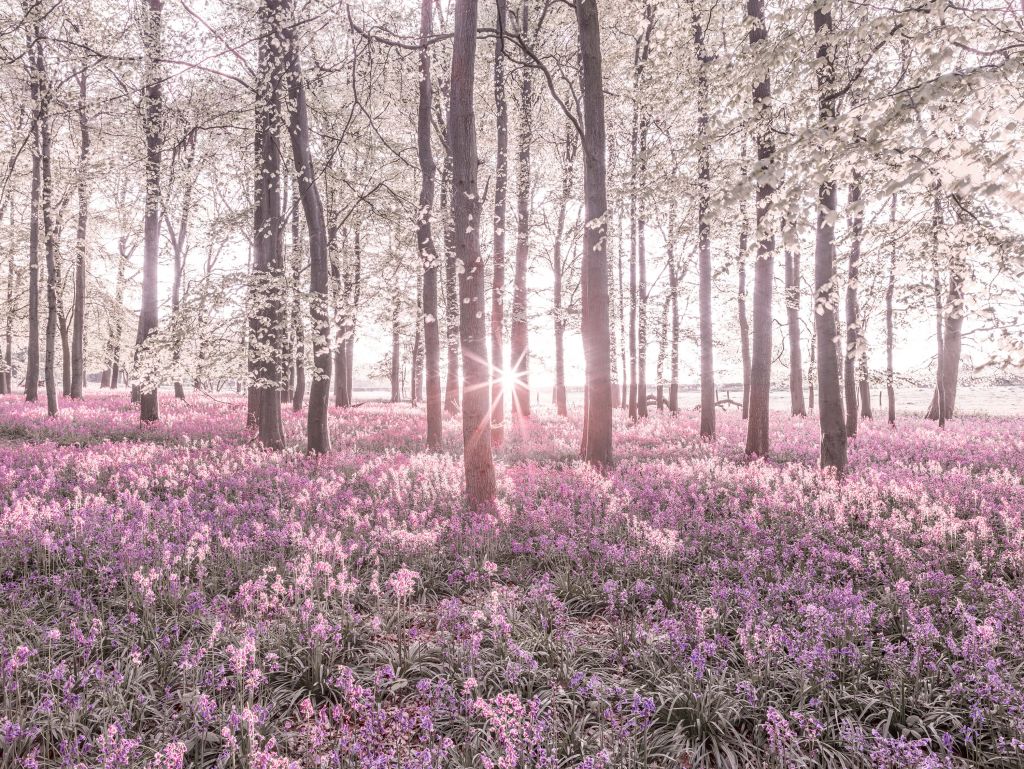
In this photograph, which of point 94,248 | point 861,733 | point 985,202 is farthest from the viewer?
point 94,248

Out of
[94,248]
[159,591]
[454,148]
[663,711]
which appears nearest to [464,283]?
[454,148]

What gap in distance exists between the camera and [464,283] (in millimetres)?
8273

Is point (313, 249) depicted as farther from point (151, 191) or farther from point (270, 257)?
point (151, 191)

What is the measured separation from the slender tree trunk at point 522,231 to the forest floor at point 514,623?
33.6 feet

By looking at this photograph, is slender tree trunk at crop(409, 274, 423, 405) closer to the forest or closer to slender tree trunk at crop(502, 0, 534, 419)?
the forest

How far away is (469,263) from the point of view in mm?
8352

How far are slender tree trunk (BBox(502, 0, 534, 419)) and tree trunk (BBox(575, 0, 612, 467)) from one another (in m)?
6.82

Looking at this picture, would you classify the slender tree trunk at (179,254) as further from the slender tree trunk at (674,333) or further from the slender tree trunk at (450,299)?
the slender tree trunk at (674,333)

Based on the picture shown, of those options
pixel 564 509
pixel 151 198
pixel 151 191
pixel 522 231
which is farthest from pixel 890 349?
pixel 151 191

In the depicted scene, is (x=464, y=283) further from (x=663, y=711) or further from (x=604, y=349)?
(x=663, y=711)

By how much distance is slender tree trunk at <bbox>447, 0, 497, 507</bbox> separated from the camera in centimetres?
801

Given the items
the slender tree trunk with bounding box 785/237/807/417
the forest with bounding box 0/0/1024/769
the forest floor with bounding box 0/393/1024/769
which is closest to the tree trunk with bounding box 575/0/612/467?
the forest with bounding box 0/0/1024/769

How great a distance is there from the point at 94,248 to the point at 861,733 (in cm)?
3027

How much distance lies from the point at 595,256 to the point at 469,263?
3.27 metres
